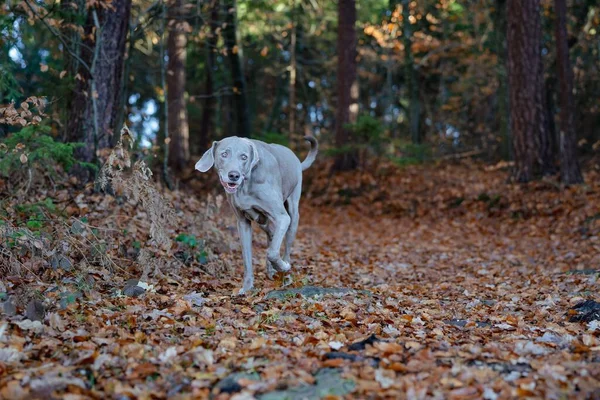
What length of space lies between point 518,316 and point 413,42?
22.0m

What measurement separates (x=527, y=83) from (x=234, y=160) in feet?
34.6

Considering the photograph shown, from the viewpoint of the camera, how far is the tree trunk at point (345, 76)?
1788 cm

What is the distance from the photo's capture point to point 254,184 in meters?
6.56

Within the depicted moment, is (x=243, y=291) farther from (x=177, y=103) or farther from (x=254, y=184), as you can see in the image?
(x=177, y=103)

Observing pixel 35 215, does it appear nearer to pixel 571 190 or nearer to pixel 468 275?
pixel 468 275

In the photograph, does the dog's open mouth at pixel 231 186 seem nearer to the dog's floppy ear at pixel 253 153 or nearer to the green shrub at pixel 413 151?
the dog's floppy ear at pixel 253 153

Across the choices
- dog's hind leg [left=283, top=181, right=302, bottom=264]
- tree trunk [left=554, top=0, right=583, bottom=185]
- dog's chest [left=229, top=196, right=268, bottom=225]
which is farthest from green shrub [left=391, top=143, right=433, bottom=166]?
dog's chest [left=229, top=196, right=268, bottom=225]

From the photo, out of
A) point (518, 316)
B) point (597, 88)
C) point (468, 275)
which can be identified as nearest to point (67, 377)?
point (518, 316)

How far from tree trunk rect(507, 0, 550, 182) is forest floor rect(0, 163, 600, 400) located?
3.59m

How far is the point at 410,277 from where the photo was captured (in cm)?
898

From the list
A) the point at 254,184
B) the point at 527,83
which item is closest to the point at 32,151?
the point at 254,184

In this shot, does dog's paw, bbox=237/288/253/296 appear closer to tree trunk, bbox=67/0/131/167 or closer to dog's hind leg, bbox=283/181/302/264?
dog's hind leg, bbox=283/181/302/264

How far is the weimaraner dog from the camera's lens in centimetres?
611

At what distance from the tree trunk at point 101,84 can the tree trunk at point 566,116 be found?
987 cm
